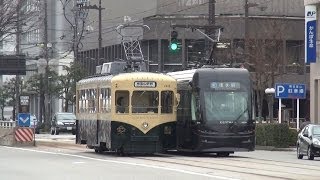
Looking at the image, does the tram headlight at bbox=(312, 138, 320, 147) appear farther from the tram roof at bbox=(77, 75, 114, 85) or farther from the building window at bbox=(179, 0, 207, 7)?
the building window at bbox=(179, 0, 207, 7)

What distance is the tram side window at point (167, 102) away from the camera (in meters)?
29.0

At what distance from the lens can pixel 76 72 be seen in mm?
74438

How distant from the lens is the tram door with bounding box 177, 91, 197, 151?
2881 cm

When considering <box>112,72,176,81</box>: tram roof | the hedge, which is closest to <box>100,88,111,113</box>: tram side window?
<box>112,72,176,81</box>: tram roof

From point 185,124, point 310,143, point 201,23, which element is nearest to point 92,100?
point 185,124

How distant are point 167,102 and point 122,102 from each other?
67.0 inches

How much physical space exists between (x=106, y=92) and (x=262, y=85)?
2950 centimetres

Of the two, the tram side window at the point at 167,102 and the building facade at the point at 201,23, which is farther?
the building facade at the point at 201,23

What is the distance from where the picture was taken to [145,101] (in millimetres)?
29000

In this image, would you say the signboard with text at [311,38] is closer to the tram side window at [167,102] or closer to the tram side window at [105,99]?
the tram side window at [167,102]

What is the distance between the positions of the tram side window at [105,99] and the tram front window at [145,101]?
96cm

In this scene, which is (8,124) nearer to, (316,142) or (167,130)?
(167,130)

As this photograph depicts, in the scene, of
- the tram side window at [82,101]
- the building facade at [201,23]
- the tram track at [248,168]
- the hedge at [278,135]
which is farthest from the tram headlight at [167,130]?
the building facade at [201,23]

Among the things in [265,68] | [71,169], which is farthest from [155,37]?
[71,169]
